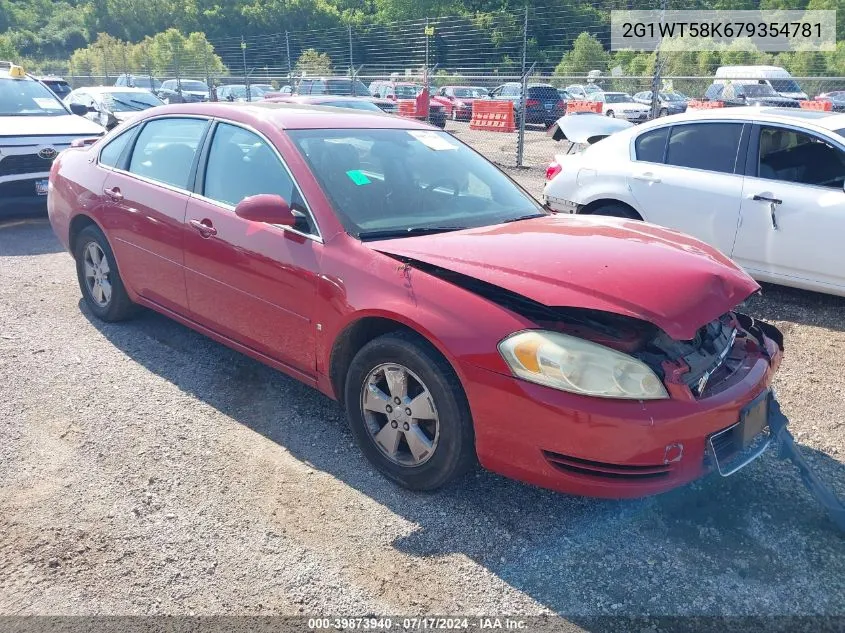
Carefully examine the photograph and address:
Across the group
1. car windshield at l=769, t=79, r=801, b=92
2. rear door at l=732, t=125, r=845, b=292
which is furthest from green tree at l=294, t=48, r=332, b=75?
rear door at l=732, t=125, r=845, b=292

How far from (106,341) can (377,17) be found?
2040 inches

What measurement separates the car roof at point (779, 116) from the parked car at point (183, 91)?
72.9 ft

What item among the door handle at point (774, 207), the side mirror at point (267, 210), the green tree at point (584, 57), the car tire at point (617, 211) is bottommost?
the car tire at point (617, 211)

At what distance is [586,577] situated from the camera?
262 centimetres

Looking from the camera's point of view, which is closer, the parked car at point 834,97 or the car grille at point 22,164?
the car grille at point 22,164

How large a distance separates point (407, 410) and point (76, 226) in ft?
11.1

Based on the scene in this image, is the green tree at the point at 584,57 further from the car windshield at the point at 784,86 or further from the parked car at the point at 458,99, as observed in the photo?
the car windshield at the point at 784,86

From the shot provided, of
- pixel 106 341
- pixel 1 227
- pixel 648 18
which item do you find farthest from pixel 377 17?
pixel 106 341

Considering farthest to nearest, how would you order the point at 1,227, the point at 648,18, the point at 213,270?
the point at 648,18 < the point at 1,227 < the point at 213,270

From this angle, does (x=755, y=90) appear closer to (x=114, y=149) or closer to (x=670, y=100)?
(x=670, y=100)

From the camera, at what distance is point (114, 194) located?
4637mm

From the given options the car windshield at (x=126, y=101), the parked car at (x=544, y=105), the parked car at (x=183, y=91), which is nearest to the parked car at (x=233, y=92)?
the parked car at (x=183, y=91)

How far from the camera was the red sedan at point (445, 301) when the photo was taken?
263cm

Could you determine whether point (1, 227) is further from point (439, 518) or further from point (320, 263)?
point (439, 518)
